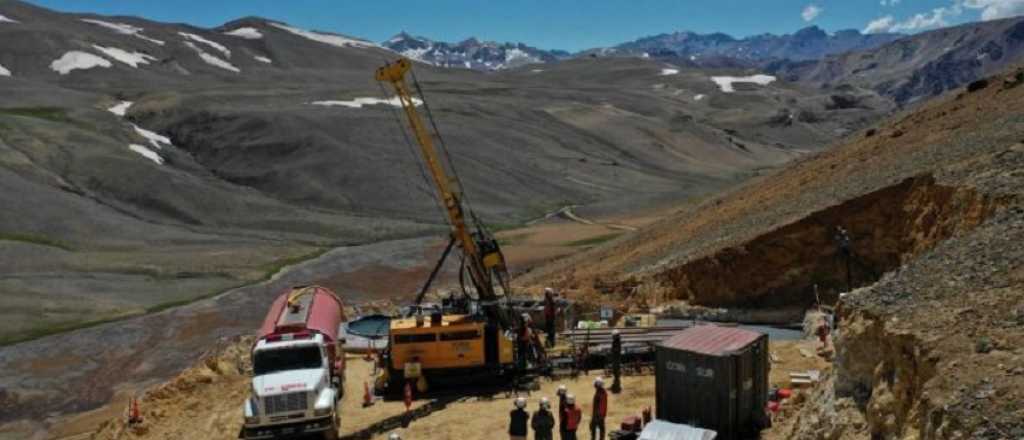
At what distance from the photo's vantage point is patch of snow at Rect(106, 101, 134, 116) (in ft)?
329

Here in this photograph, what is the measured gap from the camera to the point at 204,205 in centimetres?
7212

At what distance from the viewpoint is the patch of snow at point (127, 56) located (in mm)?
134125

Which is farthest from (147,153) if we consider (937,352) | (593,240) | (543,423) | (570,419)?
(937,352)

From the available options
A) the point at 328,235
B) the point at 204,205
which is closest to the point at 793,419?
the point at 328,235

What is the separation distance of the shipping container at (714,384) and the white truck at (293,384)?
709 centimetres

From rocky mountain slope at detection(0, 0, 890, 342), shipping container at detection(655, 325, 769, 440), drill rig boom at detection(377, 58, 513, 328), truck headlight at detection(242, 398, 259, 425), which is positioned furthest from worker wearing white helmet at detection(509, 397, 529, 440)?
rocky mountain slope at detection(0, 0, 890, 342)

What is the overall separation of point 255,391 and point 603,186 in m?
74.6

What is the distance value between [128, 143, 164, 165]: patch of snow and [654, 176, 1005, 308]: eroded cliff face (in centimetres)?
6352

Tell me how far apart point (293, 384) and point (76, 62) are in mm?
125156

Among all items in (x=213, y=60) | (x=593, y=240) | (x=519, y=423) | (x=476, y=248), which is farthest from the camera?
(x=213, y=60)

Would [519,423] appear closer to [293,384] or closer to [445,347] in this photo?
[293,384]

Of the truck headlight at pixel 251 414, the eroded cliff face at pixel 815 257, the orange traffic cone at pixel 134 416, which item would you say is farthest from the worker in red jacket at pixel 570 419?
the eroded cliff face at pixel 815 257

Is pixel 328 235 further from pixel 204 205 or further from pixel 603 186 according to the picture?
pixel 603 186

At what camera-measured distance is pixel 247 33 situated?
177m
